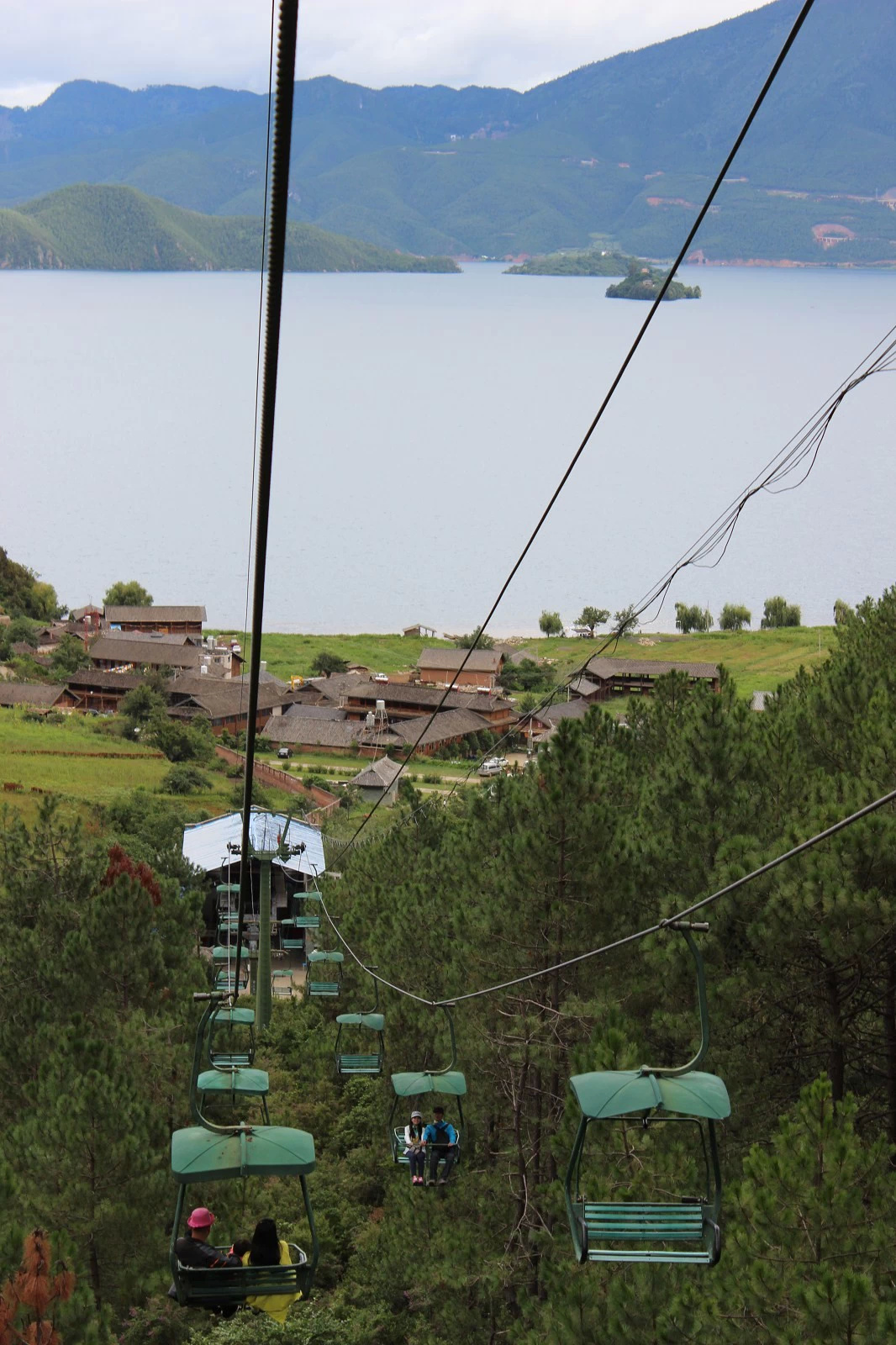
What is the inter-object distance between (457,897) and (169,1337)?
643cm

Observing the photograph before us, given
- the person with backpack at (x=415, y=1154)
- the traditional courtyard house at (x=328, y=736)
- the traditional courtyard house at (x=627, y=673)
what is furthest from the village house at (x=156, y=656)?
the person with backpack at (x=415, y=1154)

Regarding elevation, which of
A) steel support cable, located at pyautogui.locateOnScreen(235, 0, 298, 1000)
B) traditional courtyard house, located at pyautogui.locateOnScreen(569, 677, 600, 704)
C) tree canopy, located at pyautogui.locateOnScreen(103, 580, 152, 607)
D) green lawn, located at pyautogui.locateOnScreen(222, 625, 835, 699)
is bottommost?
steel support cable, located at pyautogui.locateOnScreen(235, 0, 298, 1000)

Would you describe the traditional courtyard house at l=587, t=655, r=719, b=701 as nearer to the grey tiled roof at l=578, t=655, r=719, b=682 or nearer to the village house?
the grey tiled roof at l=578, t=655, r=719, b=682

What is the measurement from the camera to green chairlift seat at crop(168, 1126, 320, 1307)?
7.50 metres

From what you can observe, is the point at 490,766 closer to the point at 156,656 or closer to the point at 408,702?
the point at 408,702

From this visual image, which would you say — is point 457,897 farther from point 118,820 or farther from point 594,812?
point 118,820

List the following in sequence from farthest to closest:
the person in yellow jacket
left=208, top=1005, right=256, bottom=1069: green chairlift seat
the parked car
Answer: the parked car, left=208, top=1005, right=256, bottom=1069: green chairlift seat, the person in yellow jacket

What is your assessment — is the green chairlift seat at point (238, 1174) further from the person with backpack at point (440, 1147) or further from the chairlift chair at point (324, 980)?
the chairlift chair at point (324, 980)

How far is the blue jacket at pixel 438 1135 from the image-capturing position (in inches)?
528

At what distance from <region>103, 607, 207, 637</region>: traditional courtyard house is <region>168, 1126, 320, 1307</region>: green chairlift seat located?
3158 inches

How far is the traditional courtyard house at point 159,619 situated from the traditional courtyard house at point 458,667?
1763cm

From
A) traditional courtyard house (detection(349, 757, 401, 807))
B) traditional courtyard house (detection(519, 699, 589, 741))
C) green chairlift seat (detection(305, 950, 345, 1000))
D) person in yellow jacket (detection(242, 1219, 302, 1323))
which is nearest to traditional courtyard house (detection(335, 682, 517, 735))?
traditional courtyard house (detection(519, 699, 589, 741))

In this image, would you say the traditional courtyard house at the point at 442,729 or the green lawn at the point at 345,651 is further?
the green lawn at the point at 345,651

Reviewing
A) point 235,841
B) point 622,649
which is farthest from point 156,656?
point 235,841
